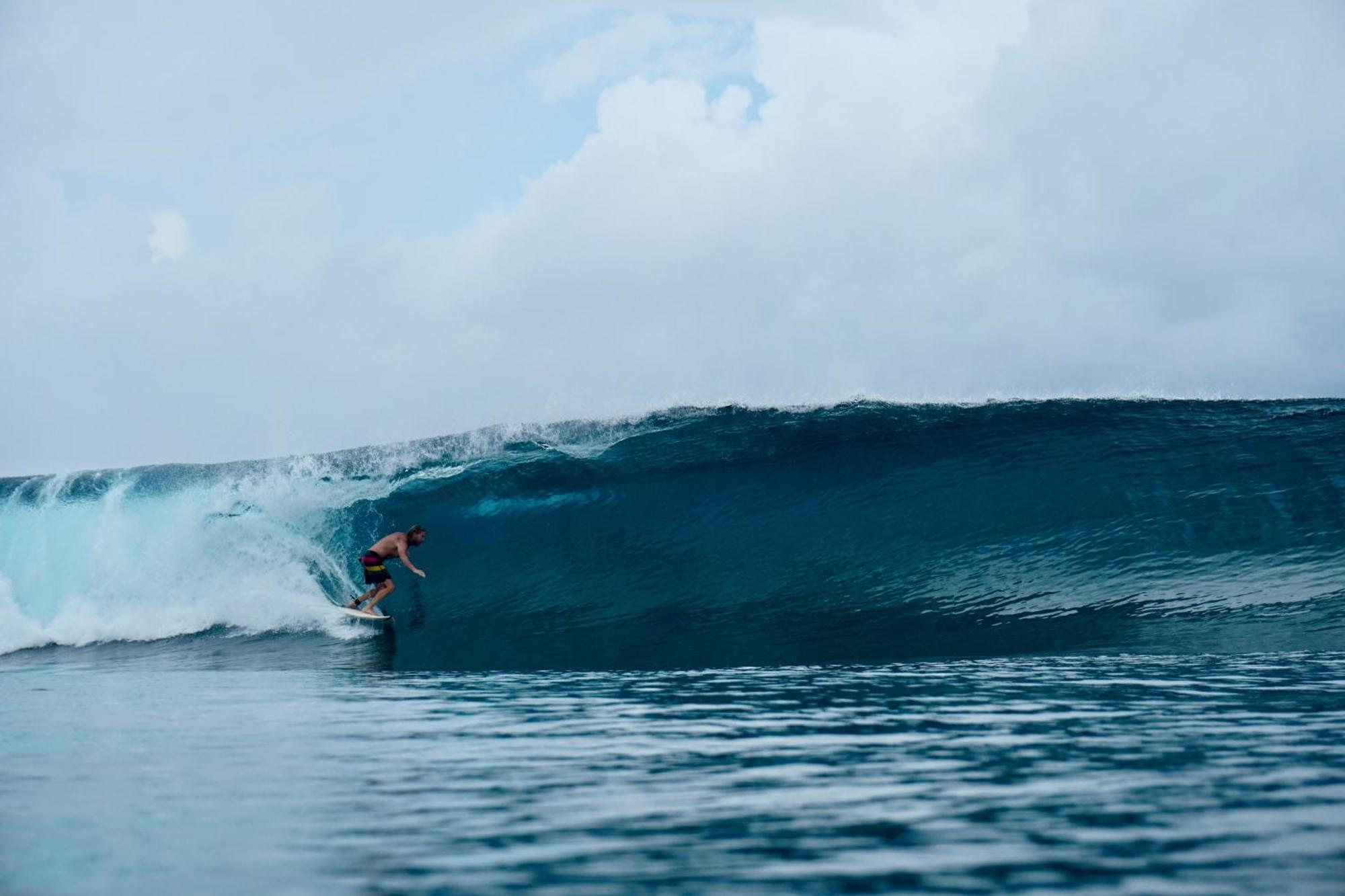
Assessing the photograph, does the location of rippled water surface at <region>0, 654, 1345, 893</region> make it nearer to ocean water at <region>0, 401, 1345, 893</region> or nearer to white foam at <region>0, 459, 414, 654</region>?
ocean water at <region>0, 401, 1345, 893</region>

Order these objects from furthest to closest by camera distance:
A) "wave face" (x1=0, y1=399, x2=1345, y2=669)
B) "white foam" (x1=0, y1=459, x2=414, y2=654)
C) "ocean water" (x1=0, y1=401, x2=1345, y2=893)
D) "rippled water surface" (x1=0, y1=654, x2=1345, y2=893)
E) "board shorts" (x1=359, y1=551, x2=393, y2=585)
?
"white foam" (x1=0, y1=459, x2=414, y2=654), "board shorts" (x1=359, y1=551, x2=393, y2=585), "wave face" (x1=0, y1=399, x2=1345, y2=669), "ocean water" (x1=0, y1=401, x2=1345, y2=893), "rippled water surface" (x1=0, y1=654, x2=1345, y2=893)

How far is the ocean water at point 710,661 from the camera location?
2854mm

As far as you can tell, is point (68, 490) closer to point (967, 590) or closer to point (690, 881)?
point (967, 590)

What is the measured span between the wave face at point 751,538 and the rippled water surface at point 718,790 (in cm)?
255

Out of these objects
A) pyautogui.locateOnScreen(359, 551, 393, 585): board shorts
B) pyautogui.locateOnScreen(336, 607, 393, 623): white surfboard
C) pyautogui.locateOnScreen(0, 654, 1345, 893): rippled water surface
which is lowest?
pyautogui.locateOnScreen(0, 654, 1345, 893): rippled water surface

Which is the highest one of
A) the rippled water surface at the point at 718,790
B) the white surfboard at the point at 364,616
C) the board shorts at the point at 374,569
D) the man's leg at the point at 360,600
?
the board shorts at the point at 374,569

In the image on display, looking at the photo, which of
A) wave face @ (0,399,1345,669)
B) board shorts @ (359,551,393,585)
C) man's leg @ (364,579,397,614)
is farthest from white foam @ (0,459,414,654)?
board shorts @ (359,551,393,585)

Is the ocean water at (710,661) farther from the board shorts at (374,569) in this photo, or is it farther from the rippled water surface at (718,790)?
the board shorts at (374,569)

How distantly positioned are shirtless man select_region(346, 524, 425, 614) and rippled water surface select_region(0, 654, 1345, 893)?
4.80 meters

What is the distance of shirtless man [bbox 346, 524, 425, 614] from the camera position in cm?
1102

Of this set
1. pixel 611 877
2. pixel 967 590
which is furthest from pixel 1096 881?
pixel 967 590

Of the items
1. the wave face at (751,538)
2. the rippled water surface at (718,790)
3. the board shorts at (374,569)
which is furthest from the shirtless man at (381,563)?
the rippled water surface at (718,790)

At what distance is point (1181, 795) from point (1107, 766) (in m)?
0.43

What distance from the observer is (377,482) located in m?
14.6
